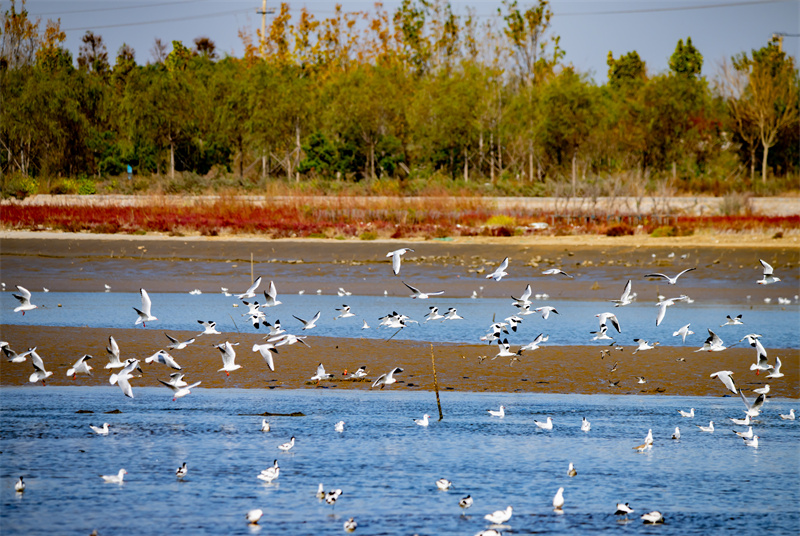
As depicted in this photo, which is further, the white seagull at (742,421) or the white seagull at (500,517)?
the white seagull at (742,421)

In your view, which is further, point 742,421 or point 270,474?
point 742,421

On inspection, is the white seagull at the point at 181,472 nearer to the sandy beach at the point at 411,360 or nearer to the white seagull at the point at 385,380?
the white seagull at the point at 385,380

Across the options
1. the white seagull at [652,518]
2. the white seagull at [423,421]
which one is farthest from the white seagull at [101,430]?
the white seagull at [652,518]

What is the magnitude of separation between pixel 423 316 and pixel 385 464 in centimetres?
832

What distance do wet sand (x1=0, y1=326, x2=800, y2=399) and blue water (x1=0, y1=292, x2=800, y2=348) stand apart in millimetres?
736

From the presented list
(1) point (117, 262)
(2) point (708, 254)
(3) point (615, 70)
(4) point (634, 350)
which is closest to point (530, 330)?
(4) point (634, 350)

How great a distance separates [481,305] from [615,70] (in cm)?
6951

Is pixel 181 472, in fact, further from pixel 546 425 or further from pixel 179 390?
pixel 546 425

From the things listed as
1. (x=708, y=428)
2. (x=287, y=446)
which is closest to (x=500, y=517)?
(x=287, y=446)

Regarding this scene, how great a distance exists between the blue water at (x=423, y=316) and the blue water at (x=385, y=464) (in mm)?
3570

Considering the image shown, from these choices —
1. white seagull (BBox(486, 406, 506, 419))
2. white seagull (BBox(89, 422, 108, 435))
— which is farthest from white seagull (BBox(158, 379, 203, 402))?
white seagull (BBox(486, 406, 506, 419))

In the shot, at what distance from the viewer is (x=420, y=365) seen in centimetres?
1173

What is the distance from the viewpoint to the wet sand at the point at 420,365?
423 inches

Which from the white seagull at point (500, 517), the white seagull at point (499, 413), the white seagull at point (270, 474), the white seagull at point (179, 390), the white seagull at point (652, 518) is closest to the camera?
the white seagull at point (500, 517)
